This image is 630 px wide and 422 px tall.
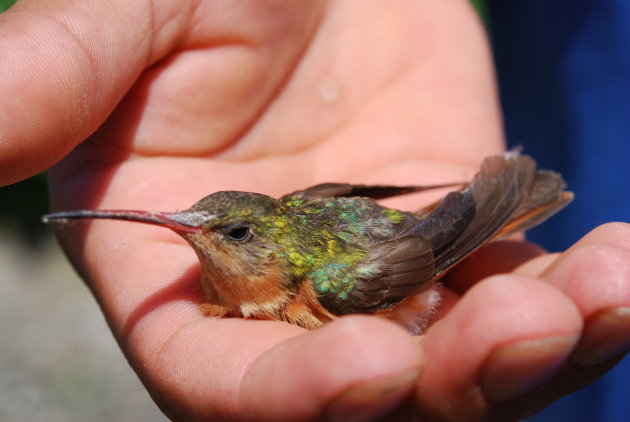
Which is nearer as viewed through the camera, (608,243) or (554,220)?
(608,243)

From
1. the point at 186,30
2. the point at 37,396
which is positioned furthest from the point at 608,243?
the point at 37,396

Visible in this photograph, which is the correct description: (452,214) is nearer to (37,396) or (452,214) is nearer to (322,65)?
(322,65)

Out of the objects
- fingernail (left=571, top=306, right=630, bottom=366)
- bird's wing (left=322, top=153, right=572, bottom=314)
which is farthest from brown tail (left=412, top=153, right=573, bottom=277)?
fingernail (left=571, top=306, right=630, bottom=366)

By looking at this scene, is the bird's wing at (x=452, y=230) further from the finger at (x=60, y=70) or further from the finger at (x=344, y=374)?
the finger at (x=60, y=70)

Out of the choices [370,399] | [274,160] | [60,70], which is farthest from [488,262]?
[60,70]

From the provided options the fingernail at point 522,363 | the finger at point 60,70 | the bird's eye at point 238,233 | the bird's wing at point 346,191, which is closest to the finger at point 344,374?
the fingernail at point 522,363

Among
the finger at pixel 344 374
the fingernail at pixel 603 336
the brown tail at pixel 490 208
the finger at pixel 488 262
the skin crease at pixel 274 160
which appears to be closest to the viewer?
the finger at pixel 344 374
